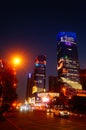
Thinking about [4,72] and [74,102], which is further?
[74,102]

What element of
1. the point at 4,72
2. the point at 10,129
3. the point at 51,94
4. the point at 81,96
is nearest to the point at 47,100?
the point at 51,94

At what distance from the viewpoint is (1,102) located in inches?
1638

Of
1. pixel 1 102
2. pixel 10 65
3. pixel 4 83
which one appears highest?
pixel 10 65

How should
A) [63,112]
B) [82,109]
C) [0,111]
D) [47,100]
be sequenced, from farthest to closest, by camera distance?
1. [47,100]
2. [82,109]
3. [63,112]
4. [0,111]

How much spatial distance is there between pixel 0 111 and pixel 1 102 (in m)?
3.66

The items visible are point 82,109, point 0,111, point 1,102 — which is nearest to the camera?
point 0,111

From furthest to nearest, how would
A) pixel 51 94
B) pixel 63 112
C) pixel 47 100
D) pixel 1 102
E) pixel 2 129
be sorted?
1. pixel 51 94
2. pixel 47 100
3. pixel 63 112
4. pixel 1 102
5. pixel 2 129

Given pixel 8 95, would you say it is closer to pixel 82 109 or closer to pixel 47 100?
pixel 82 109

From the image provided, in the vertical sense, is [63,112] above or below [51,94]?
below

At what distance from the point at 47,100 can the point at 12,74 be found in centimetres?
13002

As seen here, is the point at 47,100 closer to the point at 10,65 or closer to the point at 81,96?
the point at 81,96

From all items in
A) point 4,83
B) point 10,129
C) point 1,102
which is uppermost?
point 4,83

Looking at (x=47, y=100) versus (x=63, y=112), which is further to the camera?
(x=47, y=100)

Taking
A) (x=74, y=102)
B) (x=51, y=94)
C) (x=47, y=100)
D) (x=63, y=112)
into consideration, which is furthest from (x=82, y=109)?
(x=51, y=94)
